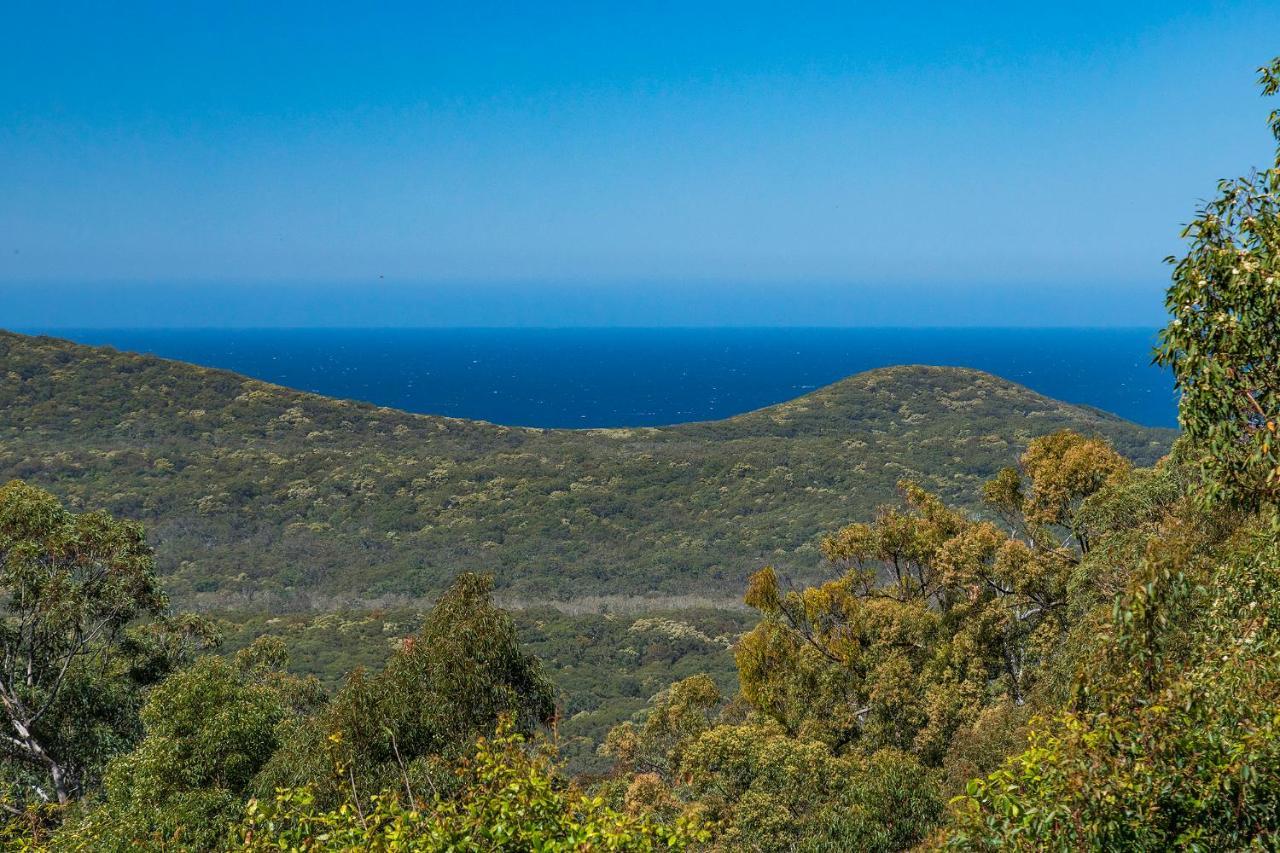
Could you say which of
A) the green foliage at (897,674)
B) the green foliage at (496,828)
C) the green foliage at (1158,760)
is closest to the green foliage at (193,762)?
the green foliage at (496,828)

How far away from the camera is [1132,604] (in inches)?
284

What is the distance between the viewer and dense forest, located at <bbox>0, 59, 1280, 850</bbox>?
727cm

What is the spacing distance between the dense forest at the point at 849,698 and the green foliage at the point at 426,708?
0.21ft

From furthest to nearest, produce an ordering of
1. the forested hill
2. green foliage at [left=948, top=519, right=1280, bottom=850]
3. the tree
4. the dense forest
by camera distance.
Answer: the forested hill → the tree → the dense forest → green foliage at [left=948, top=519, right=1280, bottom=850]

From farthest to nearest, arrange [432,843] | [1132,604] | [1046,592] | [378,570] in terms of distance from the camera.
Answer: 1. [378,570]
2. [1046,592]
3. [432,843]
4. [1132,604]

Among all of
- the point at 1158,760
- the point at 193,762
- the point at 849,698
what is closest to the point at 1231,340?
the point at 1158,760

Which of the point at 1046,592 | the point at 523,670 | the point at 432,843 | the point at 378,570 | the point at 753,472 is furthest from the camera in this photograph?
the point at 753,472

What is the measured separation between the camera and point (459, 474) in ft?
398

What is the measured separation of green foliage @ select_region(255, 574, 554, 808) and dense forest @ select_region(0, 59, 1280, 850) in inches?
2.5

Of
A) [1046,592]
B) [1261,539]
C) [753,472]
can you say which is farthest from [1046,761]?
[753,472]

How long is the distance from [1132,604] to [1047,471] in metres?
20.3

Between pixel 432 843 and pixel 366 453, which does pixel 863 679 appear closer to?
pixel 432 843

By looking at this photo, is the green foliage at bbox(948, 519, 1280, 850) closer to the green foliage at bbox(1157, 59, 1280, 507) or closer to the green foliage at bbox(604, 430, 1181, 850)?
the green foliage at bbox(1157, 59, 1280, 507)

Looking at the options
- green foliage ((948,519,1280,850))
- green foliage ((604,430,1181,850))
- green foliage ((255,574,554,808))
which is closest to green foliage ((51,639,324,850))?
green foliage ((255,574,554,808))
